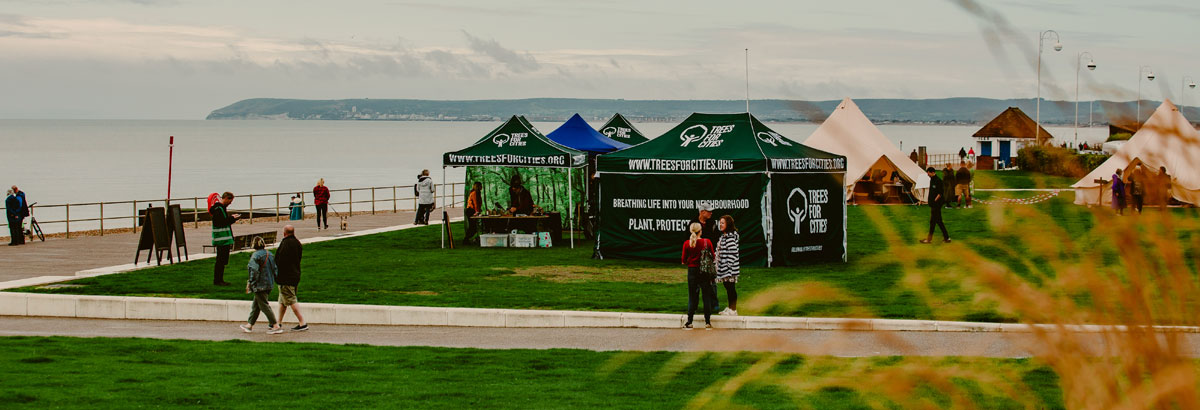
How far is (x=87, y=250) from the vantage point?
27250 mm

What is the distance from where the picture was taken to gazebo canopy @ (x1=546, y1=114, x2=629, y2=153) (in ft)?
99.8

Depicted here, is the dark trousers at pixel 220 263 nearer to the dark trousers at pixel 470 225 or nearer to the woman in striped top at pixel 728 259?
the woman in striped top at pixel 728 259

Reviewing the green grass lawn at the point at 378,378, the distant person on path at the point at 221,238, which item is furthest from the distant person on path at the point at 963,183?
the green grass lawn at the point at 378,378

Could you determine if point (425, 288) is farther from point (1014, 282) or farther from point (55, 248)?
point (1014, 282)

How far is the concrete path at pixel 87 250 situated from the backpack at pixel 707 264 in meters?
12.2

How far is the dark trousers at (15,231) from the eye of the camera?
28359mm

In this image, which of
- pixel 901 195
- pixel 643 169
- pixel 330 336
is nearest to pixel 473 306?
pixel 330 336

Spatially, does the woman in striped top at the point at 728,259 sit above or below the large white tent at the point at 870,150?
below

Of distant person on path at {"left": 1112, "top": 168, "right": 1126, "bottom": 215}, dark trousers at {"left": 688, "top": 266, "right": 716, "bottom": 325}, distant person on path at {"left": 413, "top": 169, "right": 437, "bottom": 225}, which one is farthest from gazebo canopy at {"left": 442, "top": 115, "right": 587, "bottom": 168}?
dark trousers at {"left": 688, "top": 266, "right": 716, "bottom": 325}

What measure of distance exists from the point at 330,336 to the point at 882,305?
7.32 meters

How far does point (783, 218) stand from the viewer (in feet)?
74.5

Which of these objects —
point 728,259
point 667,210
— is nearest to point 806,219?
point 667,210

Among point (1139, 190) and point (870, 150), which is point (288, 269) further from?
point (870, 150)

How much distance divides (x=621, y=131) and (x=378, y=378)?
24.2 m
